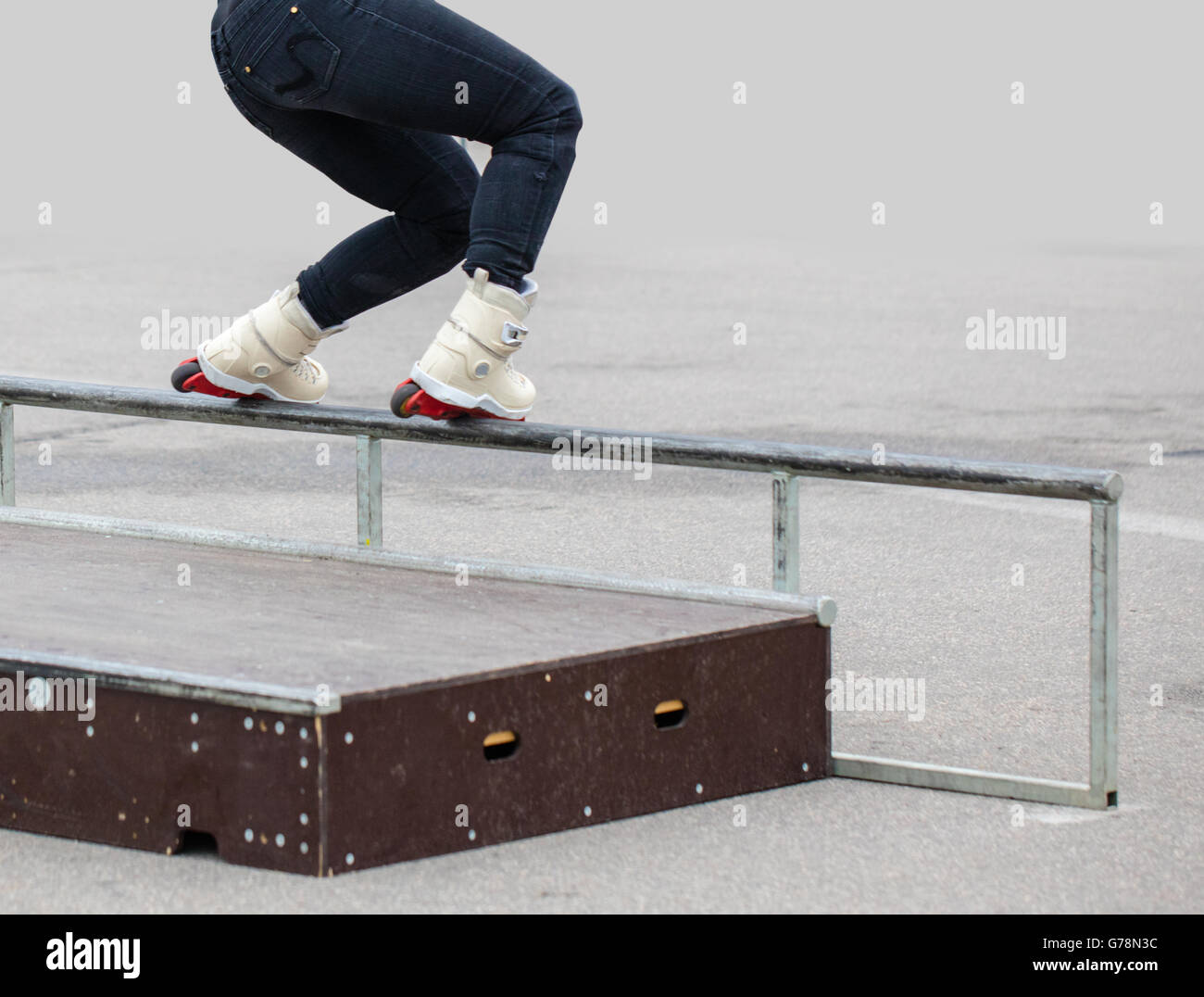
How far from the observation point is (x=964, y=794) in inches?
181

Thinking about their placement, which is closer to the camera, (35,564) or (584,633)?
(584,633)

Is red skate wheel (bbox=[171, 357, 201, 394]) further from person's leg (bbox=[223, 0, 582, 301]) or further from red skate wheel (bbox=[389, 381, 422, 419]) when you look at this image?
person's leg (bbox=[223, 0, 582, 301])

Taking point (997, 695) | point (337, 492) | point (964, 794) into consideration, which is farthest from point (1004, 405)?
point (964, 794)

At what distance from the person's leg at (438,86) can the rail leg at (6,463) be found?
1563 millimetres

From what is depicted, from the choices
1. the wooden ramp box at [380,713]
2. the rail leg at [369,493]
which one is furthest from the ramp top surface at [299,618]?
the rail leg at [369,493]

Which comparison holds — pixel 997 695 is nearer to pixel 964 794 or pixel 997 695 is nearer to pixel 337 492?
pixel 964 794

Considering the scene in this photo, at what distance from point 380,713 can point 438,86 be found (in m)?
1.48

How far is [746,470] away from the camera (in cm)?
466

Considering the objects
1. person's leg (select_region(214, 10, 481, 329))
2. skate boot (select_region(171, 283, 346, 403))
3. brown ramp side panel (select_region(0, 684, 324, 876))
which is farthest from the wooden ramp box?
person's leg (select_region(214, 10, 481, 329))

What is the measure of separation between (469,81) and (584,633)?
1.22 metres

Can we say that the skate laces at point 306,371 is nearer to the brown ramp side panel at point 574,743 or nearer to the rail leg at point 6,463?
the rail leg at point 6,463

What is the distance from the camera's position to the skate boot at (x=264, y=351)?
5.24 meters

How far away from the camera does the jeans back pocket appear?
4602 mm

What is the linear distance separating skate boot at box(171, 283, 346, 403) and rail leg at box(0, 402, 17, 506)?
2.65ft
